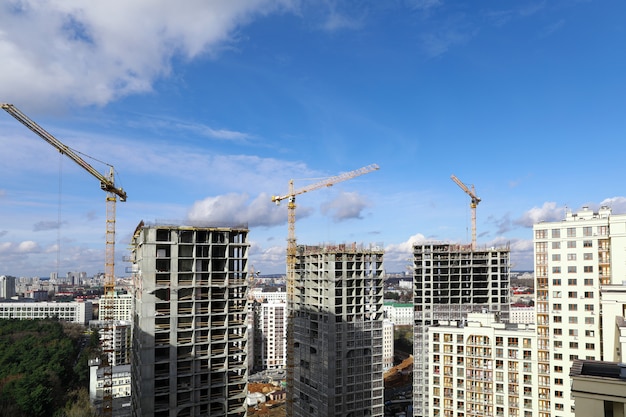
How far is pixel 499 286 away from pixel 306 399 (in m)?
40.4

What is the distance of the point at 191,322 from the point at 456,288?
56361mm

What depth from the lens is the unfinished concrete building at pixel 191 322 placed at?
136 feet

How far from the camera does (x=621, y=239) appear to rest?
49.2 meters

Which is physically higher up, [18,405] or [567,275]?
[567,275]

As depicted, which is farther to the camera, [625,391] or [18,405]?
[18,405]

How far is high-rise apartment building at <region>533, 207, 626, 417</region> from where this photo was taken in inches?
1967

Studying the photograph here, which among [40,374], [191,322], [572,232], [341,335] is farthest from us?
[40,374]

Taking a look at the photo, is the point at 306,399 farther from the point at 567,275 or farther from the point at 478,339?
the point at 567,275

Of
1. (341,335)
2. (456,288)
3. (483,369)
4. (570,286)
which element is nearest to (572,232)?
(570,286)

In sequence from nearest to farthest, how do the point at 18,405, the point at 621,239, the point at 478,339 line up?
the point at 621,239
the point at 478,339
the point at 18,405

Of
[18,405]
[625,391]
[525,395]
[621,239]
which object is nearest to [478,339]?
[525,395]

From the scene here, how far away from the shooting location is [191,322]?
43.2m

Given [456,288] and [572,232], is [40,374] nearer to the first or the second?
[456,288]

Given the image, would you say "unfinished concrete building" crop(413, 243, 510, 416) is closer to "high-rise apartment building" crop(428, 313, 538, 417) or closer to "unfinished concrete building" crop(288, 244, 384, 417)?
"unfinished concrete building" crop(288, 244, 384, 417)
